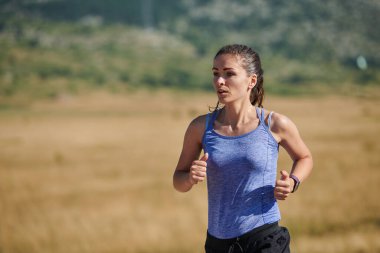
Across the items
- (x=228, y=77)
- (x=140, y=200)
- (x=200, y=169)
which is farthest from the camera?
(x=140, y=200)

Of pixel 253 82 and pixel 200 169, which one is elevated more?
pixel 253 82

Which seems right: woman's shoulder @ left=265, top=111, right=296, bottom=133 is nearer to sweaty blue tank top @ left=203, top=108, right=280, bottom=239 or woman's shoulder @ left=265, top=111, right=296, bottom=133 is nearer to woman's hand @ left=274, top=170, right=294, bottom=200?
sweaty blue tank top @ left=203, top=108, right=280, bottom=239

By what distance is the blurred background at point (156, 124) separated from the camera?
12.9 metres

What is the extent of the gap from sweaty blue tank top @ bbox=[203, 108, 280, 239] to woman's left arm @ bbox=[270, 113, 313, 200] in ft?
0.32

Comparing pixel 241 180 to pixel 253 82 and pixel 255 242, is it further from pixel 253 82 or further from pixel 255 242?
pixel 253 82

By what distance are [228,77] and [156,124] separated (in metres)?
52.4

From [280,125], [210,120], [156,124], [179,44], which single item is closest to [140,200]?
[210,120]

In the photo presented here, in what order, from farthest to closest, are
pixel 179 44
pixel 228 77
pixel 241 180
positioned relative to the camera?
pixel 179 44, pixel 228 77, pixel 241 180

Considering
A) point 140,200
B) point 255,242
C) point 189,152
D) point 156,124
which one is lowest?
point 140,200

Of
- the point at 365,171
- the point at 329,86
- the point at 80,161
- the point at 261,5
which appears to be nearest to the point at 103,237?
the point at 365,171

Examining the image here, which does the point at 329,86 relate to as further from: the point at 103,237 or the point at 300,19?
the point at 103,237

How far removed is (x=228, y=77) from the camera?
418cm

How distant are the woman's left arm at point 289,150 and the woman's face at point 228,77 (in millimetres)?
302

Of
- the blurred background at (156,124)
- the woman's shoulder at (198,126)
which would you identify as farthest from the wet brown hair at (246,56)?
the blurred background at (156,124)
